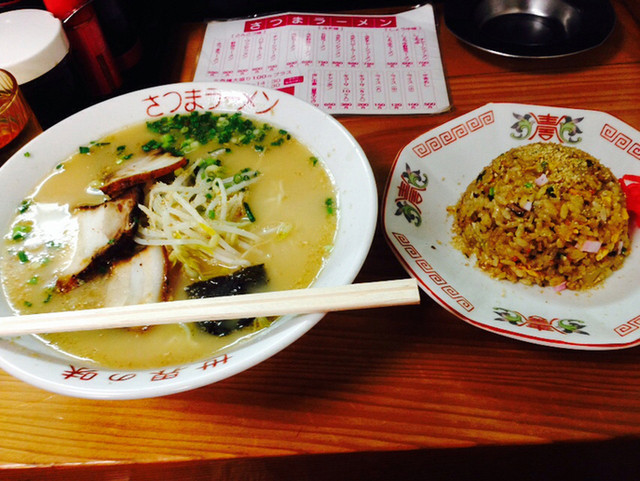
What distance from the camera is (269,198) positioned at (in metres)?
1.38

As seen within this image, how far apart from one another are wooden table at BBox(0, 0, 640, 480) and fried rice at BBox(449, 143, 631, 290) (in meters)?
0.23

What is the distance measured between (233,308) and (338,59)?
1577 millimetres

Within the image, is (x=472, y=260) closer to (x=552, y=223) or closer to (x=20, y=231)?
(x=552, y=223)

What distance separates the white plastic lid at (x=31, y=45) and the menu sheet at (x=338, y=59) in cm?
63

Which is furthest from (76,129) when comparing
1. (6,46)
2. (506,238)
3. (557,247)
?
(557,247)

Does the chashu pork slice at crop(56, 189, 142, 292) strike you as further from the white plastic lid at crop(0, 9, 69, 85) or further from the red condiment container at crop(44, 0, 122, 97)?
the red condiment container at crop(44, 0, 122, 97)

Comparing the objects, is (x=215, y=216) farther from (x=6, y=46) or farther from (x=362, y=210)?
(x=6, y=46)

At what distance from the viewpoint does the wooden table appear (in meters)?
1.00

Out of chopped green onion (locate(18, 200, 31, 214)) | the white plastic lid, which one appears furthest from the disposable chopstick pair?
the white plastic lid

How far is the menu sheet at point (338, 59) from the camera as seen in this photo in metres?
1.93

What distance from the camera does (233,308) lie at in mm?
947

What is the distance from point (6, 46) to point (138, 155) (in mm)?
625

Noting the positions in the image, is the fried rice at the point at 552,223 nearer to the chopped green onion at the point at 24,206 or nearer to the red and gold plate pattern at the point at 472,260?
the red and gold plate pattern at the point at 472,260

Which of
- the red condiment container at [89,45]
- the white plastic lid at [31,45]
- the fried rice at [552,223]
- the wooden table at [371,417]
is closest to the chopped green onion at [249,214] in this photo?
the wooden table at [371,417]
